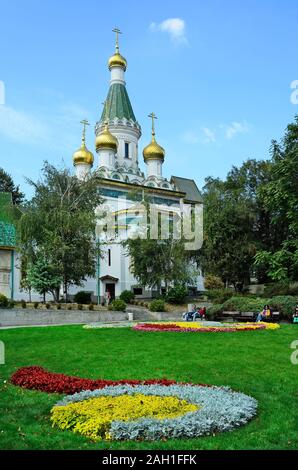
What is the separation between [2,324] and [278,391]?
17.1 metres

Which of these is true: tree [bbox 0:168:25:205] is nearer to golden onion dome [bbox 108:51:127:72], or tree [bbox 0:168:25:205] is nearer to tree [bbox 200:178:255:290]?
golden onion dome [bbox 108:51:127:72]

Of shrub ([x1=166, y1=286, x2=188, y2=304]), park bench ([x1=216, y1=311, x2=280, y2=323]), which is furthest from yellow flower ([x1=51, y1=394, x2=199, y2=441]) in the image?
shrub ([x1=166, y1=286, x2=188, y2=304])

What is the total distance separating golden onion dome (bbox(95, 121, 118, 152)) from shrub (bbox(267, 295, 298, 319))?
99.7ft

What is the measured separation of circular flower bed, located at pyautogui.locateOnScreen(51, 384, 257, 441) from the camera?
20.0ft

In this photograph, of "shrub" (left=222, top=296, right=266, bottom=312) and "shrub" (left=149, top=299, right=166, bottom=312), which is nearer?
"shrub" (left=222, top=296, right=266, bottom=312)

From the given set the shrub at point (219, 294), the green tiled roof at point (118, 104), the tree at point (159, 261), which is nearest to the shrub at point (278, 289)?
the shrub at point (219, 294)

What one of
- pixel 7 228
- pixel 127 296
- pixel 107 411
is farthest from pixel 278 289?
pixel 107 411

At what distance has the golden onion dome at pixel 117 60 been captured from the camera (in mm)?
54688

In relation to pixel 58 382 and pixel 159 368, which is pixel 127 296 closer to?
pixel 159 368

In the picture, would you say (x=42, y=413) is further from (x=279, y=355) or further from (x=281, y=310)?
(x=281, y=310)

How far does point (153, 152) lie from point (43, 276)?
1106 inches

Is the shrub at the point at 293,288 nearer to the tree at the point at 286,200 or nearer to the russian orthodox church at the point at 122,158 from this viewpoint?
the tree at the point at 286,200

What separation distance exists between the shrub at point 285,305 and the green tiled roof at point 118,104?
3503 cm
